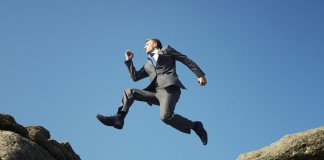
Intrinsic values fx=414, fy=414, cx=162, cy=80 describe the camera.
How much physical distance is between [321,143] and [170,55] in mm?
4598

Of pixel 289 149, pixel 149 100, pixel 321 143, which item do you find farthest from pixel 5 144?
pixel 321 143

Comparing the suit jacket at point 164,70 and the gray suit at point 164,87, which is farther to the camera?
the suit jacket at point 164,70

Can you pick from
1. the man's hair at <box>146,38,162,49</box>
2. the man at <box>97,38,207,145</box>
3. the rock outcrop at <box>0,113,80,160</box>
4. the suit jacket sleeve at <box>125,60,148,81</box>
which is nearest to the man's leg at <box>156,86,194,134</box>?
the man at <box>97,38,207,145</box>

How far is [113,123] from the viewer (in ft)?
35.7

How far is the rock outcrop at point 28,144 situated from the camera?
363 inches

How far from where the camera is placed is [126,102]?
11.2 meters

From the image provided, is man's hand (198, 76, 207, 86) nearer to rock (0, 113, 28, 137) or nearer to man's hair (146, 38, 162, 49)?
man's hair (146, 38, 162, 49)

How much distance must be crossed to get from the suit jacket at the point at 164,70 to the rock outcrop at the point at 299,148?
284 centimetres

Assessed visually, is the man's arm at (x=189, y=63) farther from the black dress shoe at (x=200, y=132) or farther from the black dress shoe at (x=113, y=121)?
the black dress shoe at (x=113, y=121)

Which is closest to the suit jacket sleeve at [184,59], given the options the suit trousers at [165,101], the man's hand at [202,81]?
the man's hand at [202,81]

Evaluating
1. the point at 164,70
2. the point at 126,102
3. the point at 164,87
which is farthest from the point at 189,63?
the point at 126,102

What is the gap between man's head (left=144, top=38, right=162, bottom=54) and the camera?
11.9 meters

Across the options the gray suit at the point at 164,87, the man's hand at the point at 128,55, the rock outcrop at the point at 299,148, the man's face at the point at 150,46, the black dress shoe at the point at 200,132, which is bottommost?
the rock outcrop at the point at 299,148

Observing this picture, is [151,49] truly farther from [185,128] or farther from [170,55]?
[185,128]
